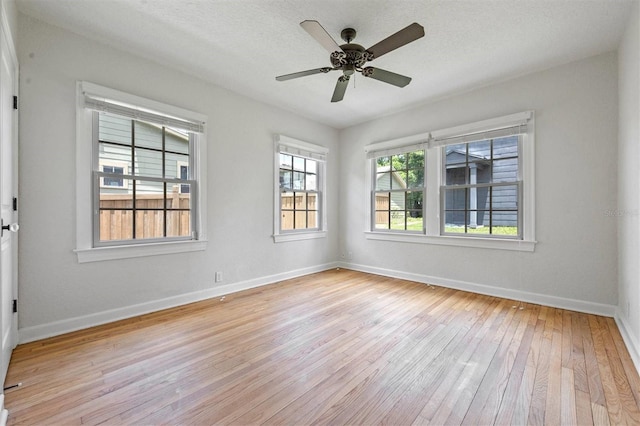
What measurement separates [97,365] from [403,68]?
12.9 feet

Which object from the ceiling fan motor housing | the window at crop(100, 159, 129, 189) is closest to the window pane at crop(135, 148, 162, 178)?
the window at crop(100, 159, 129, 189)

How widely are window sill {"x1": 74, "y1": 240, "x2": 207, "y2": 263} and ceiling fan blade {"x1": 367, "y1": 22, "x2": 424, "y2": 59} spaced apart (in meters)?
2.82

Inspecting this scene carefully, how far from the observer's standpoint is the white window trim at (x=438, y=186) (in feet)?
11.4

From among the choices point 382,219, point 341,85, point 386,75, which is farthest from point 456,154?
point 341,85

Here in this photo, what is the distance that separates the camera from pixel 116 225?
2977 mm

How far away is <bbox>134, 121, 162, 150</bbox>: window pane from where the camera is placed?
3.10 meters

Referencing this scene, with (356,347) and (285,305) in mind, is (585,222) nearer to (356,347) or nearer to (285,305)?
(356,347)

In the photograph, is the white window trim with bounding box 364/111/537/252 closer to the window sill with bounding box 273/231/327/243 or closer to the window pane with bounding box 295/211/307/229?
the window sill with bounding box 273/231/327/243

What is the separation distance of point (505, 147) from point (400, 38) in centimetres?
243

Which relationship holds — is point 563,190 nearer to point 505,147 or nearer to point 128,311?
point 505,147

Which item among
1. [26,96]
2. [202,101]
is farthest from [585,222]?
[26,96]

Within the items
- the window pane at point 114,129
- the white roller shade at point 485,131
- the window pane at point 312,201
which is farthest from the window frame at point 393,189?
the window pane at point 114,129

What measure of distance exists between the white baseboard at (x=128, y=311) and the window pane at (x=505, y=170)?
3347mm

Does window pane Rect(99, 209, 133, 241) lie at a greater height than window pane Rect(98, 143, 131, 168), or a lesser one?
lesser
